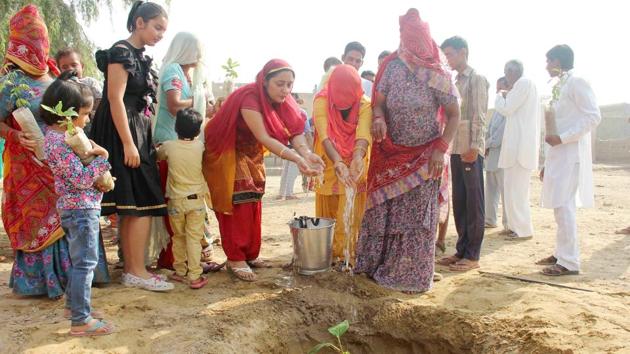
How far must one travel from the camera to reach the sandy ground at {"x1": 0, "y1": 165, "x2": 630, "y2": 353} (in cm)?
282

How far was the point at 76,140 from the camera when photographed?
2711 mm

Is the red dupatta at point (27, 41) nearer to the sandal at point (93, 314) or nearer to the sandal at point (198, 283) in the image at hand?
the sandal at point (93, 314)

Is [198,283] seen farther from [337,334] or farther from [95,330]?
[337,334]

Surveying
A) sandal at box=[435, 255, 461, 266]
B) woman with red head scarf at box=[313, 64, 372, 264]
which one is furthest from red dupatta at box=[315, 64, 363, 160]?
sandal at box=[435, 255, 461, 266]

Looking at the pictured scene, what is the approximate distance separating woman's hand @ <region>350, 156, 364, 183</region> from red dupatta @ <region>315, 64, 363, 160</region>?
0.91 feet

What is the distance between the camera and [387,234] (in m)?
3.86

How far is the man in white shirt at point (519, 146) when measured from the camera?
570 centimetres

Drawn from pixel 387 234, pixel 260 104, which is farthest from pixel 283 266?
pixel 260 104

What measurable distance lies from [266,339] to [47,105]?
1.94 meters

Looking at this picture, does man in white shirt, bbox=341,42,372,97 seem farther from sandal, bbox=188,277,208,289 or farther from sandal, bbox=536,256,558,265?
sandal, bbox=188,277,208,289

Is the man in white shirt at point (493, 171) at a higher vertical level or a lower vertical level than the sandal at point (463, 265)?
higher

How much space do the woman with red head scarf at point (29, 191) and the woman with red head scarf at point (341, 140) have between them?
6.69 ft

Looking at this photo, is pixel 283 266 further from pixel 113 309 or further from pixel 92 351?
pixel 92 351

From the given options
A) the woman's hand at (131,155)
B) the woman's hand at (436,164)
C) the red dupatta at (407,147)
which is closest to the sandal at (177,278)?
the woman's hand at (131,155)
